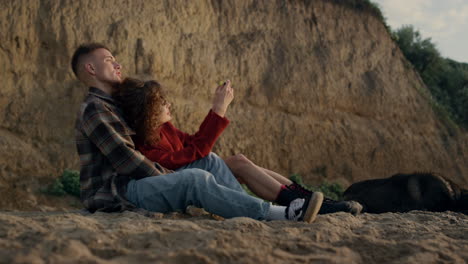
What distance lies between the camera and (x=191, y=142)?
12.9 feet

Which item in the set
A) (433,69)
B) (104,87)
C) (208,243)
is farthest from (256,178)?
(433,69)

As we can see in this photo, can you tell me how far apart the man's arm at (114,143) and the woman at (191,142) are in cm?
22

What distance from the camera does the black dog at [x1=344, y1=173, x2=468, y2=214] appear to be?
6.21 meters

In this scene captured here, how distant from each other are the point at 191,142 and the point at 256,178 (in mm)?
614

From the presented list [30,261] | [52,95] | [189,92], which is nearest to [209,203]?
[30,261]

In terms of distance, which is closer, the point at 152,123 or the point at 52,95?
the point at 152,123

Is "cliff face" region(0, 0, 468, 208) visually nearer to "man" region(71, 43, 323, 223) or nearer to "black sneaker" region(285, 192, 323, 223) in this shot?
"man" region(71, 43, 323, 223)

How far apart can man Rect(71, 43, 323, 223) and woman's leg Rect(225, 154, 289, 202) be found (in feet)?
1.60

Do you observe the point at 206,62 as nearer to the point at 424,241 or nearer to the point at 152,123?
the point at 152,123

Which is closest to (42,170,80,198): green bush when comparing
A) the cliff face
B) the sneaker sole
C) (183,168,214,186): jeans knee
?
the cliff face

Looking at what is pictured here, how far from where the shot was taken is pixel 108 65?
3961mm

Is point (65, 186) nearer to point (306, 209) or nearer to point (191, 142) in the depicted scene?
point (191, 142)

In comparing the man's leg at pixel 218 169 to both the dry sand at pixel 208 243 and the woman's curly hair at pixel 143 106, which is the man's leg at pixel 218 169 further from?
the dry sand at pixel 208 243

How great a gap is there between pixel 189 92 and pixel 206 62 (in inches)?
32.3
